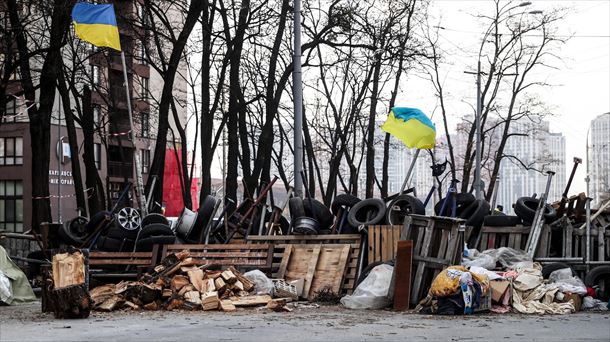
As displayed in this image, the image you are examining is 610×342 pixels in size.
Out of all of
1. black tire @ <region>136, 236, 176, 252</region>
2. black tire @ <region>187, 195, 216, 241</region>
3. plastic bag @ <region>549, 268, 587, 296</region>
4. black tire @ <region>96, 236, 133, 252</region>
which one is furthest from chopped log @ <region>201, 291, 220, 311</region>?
plastic bag @ <region>549, 268, 587, 296</region>

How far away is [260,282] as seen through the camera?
745 inches

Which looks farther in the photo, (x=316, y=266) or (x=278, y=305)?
(x=316, y=266)

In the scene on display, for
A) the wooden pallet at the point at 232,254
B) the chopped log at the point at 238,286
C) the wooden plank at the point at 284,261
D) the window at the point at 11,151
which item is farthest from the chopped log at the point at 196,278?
the window at the point at 11,151

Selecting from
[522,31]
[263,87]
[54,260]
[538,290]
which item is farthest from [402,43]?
[54,260]

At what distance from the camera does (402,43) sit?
35.3 metres

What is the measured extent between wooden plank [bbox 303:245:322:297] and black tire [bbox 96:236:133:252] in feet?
14.7

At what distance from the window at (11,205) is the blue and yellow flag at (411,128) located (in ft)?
160

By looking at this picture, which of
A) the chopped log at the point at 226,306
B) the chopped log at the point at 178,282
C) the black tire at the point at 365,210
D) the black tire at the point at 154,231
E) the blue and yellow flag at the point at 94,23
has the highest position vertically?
the blue and yellow flag at the point at 94,23

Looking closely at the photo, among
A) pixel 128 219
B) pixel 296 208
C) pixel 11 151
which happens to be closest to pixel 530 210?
pixel 296 208

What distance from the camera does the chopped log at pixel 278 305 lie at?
17266 mm

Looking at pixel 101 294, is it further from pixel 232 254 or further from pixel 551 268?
pixel 551 268

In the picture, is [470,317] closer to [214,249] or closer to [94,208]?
[214,249]

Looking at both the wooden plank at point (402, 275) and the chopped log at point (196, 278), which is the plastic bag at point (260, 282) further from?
the wooden plank at point (402, 275)

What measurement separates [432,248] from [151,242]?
252 inches
